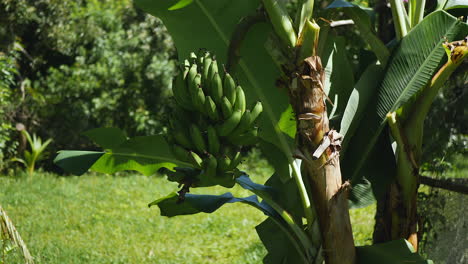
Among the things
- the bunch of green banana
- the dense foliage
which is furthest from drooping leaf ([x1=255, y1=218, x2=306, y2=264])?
the dense foliage

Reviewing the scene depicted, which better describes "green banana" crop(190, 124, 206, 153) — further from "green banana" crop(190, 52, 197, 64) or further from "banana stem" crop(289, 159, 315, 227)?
"banana stem" crop(289, 159, 315, 227)

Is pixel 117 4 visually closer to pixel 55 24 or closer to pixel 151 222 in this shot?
pixel 55 24

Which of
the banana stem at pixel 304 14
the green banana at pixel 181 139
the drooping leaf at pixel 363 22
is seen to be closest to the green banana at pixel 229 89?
the green banana at pixel 181 139

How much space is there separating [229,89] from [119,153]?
2.48ft

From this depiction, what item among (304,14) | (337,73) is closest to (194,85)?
(304,14)

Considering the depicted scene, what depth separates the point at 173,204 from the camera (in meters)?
2.79

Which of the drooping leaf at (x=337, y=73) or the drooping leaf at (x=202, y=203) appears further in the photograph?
the drooping leaf at (x=337, y=73)

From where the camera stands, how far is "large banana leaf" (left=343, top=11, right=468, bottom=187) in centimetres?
236

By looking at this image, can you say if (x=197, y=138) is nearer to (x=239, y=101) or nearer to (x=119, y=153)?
(x=239, y=101)

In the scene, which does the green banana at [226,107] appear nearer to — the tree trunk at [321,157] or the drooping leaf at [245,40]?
the tree trunk at [321,157]

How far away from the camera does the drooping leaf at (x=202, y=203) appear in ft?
8.45

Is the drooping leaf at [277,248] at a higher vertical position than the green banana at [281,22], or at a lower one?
lower

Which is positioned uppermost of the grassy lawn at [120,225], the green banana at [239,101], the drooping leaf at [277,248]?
the green banana at [239,101]

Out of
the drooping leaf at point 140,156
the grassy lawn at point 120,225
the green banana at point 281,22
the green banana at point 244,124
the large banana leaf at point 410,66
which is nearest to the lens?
the green banana at point 244,124
